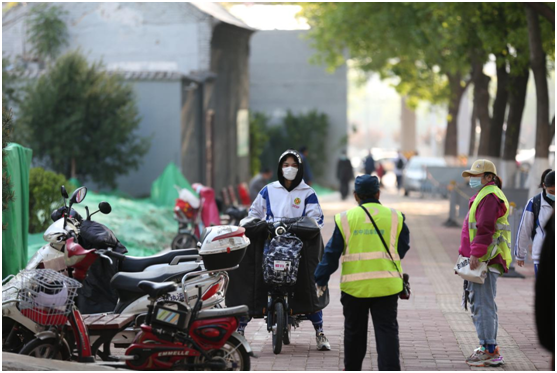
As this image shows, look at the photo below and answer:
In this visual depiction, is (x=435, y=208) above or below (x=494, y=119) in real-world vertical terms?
below

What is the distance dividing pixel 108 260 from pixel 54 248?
1.49 feet

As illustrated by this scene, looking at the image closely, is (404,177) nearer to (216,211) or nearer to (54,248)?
(216,211)

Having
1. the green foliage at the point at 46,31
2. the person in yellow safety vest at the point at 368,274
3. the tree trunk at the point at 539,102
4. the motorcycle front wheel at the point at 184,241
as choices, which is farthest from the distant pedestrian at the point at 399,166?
the person in yellow safety vest at the point at 368,274

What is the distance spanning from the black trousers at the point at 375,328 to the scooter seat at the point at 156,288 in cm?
126

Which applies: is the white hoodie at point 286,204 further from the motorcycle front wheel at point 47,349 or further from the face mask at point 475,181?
the motorcycle front wheel at point 47,349

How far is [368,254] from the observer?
6.36 m

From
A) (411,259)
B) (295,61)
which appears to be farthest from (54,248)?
(295,61)

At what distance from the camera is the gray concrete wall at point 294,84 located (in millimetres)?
38656

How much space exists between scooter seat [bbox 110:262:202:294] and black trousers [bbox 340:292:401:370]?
4.51 ft

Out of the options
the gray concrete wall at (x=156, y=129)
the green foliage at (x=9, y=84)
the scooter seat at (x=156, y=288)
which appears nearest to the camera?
the scooter seat at (x=156, y=288)

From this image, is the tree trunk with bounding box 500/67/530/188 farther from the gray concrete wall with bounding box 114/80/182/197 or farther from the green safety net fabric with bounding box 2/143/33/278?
the green safety net fabric with bounding box 2/143/33/278

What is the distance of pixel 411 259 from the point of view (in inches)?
604

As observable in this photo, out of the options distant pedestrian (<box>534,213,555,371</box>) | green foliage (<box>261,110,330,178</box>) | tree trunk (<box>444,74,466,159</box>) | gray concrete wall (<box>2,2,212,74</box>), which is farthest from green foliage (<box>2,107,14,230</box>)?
green foliage (<box>261,110,330,178</box>)

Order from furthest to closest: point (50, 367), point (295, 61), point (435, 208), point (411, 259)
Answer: point (295, 61)
point (435, 208)
point (411, 259)
point (50, 367)
